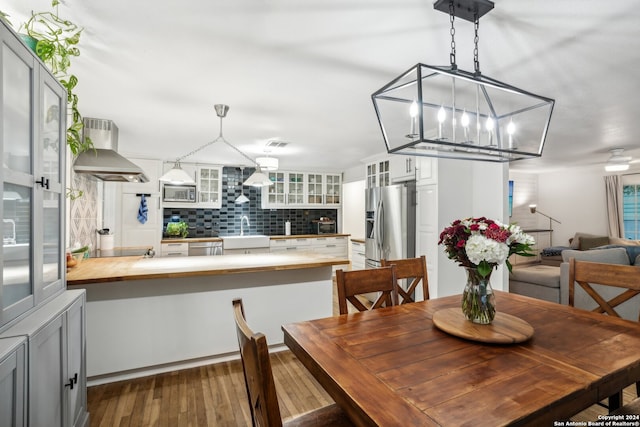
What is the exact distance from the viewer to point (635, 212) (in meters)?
6.40

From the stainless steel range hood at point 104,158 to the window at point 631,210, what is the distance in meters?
8.78

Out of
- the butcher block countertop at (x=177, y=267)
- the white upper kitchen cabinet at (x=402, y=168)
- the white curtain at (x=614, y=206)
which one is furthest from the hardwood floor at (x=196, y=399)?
the white curtain at (x=614, y=206)

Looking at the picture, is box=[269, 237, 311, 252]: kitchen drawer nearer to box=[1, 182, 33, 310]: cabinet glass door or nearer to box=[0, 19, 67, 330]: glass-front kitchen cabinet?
box=[0, 19, 67, 330]: glass-front kitchen cabinet

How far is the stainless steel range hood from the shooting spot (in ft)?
9.02

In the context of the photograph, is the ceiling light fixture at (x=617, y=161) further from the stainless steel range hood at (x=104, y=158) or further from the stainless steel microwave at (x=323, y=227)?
the stainless steel range hood at (x=104, y=158)

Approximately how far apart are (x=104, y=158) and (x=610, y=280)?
3.85 meters

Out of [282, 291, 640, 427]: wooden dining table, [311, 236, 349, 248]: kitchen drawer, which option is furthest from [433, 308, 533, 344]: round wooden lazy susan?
[311, 236, 349, 248]: kitchen drawer

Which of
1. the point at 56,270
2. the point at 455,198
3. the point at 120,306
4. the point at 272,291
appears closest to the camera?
the point at 56,270


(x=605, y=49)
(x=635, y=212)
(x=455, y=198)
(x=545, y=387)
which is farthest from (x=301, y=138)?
(x=635, y=212)

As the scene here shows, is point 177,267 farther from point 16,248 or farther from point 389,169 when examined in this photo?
point 389,169

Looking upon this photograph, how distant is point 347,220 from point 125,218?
4027 mm

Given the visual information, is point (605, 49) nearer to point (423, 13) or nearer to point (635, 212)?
point (423, 13)

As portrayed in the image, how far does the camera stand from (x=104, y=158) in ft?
9.38

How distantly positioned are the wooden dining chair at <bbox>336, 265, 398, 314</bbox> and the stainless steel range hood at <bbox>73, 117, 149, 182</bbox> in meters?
2.32
